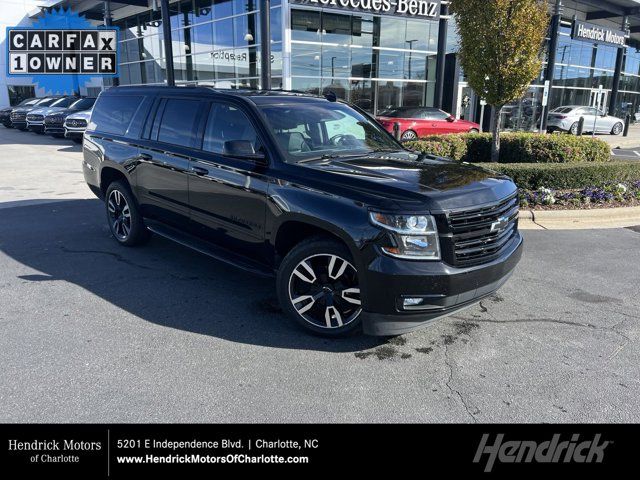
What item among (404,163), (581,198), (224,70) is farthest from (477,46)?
(224,70)

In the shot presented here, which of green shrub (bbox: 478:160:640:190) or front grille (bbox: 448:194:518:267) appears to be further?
green shrub (bbox: 478:160:640:190)

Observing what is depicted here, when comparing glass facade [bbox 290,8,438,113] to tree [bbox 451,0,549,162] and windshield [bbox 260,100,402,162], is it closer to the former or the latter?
tree [bbox 451,0,549,162]

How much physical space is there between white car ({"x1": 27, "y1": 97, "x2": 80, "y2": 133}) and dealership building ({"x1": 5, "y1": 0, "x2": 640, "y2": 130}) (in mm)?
5219

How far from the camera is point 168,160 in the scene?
529cm

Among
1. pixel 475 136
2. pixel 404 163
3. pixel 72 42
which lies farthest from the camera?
pixel 72 42

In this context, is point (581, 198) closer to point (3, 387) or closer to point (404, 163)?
point (404, 163)

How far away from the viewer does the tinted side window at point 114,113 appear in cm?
606

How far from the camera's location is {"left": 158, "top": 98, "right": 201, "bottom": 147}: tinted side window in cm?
511

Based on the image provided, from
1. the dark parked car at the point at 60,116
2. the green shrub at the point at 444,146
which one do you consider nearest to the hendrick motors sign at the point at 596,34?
the green shrub at the point at 444,146

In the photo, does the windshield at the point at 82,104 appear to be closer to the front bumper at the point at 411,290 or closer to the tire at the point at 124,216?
the tire at the point at 124,216

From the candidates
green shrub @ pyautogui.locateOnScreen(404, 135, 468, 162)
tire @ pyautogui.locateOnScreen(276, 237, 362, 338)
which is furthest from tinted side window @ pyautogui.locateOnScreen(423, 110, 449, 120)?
tire @ pyautogui.locateOnScreen(276, 237, 362, 338)

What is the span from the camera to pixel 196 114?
5.08m

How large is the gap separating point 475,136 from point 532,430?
922 cm

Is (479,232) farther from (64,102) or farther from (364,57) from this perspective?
(64,102)
